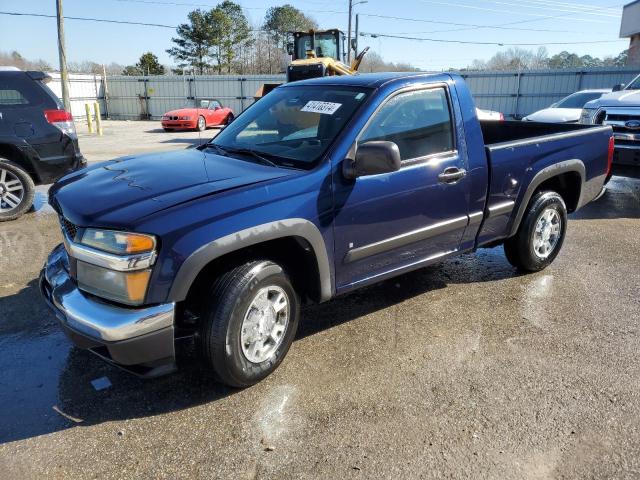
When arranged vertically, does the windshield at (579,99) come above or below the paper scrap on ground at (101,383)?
above

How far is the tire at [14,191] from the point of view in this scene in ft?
21.8

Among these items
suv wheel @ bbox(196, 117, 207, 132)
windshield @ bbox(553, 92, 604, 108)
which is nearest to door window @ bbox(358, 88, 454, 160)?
windshield @ bbox(553, 92, 604, 108)

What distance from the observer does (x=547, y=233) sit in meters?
4.94

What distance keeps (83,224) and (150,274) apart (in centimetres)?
50

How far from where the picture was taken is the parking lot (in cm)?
251

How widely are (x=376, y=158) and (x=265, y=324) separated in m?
1.20

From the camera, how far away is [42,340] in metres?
3.68

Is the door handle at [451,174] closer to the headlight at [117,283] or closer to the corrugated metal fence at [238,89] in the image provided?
the headlight at [117,283]

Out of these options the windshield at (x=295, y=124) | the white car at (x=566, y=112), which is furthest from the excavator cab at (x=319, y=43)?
the windshield at (x=295, y=124)

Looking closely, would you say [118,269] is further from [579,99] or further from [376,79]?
[579,99]

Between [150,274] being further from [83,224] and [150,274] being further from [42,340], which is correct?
[42,340]

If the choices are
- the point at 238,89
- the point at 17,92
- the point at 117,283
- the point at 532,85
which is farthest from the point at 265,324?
the point at 238,89

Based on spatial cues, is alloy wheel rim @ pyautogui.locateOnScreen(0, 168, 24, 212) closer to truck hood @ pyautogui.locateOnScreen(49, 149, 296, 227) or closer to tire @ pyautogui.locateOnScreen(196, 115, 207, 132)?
truck hood @ pyautogui.locateOnScreen(49, 149, 296, 227)

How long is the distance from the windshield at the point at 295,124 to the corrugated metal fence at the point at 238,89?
75.5 feet
